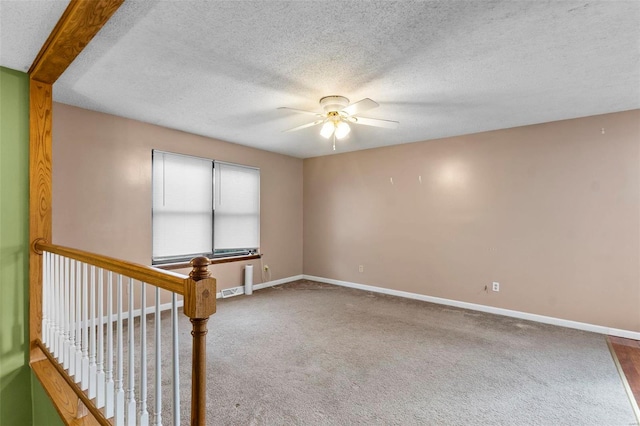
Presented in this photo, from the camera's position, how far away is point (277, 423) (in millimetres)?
1970

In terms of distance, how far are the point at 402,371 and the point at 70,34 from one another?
3.23 meters

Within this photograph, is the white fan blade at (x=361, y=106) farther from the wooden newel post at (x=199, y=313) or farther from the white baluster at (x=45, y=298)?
the white baluster at (x=45, y=298)

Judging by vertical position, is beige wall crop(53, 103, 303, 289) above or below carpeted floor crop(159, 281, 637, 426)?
above

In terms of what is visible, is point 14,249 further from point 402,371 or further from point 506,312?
point 506,312

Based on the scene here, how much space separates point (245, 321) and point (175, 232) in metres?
1.56

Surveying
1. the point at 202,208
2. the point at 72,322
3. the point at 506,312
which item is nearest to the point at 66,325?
the point at 72,322

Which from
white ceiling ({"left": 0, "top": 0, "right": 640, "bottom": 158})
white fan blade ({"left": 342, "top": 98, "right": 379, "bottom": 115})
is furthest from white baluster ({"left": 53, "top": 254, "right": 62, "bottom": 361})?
white fan blade ({"left": 342, "top": 98, "right": 379, "bottom": 115})

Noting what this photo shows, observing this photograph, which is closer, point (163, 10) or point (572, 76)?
point (163, 10)

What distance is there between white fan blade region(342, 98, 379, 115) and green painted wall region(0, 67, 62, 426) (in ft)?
8.43

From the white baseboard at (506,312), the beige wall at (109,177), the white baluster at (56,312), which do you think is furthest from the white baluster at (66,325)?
the white baseboard at (506,312)

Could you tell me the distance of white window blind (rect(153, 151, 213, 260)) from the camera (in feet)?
13.6

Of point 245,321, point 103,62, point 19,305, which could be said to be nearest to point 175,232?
point 245,321

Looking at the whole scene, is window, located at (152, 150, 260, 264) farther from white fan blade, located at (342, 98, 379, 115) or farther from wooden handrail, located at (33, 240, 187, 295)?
white fan blade, located at (342, 98, 379, 115)

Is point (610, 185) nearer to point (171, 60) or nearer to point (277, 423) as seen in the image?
point (277, 423)
